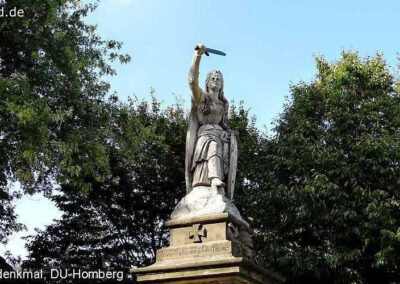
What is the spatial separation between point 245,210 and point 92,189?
583cm

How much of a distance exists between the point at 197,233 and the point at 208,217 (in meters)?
0.30

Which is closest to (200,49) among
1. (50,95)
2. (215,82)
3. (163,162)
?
(215,82)

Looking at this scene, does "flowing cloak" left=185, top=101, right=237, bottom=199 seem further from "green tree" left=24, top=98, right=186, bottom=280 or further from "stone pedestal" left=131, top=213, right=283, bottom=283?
"green tree" left=24, top=98, right=186, bottom=280

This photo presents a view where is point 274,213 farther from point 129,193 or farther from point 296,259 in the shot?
point 129,193

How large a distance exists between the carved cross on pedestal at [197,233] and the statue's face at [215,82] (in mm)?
2635

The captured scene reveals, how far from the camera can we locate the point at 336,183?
1644 centimetres

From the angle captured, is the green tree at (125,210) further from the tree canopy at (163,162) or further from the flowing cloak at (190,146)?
the flowing cloak at (190,146)

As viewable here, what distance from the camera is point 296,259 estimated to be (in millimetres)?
15797

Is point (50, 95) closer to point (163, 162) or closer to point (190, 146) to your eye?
point (190, 146)

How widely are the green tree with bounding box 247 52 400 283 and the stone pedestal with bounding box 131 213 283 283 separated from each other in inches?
257

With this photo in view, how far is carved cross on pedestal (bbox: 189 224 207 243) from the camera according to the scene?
29.9 ft

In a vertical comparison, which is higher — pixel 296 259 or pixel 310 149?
pixel 310 149

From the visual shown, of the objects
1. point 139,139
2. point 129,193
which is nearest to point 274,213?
point 139,139

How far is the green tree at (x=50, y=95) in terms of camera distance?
42.3 ft
